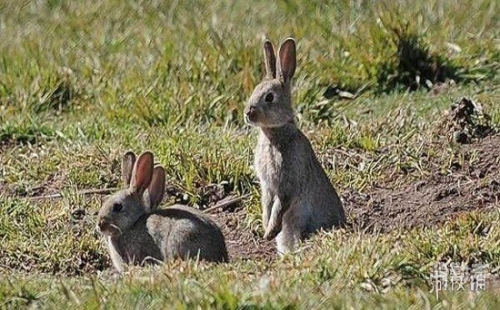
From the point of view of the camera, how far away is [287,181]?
8.33 metres

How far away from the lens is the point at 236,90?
10.5 meters

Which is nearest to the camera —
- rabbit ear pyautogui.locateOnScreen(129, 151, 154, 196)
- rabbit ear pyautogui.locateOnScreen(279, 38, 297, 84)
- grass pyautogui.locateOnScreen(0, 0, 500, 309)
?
grass pyautogui.locateOnScreen(0, 0, 500, 309)

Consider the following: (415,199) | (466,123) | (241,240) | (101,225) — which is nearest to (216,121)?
(241,240)

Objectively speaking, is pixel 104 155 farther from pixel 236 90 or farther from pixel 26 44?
pixel 26 44

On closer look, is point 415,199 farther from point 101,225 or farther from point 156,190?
point 101,225

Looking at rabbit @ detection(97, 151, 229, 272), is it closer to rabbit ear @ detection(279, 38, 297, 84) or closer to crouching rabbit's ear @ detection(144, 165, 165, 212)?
crouching rabbit's ear @ detection(144, 165, 165, 212)

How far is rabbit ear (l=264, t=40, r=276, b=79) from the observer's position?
860cm

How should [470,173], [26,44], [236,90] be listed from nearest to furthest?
[470,173] < [236,90] < [26,44]

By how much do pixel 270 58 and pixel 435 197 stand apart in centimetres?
118

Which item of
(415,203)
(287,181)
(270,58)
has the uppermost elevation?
(270,58)

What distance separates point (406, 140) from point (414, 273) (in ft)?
Answer: 8.19

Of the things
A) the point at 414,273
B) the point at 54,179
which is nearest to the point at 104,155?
the point at 54,179

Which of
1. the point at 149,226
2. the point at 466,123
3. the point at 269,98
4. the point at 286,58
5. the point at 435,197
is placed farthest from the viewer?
the point at 466,123

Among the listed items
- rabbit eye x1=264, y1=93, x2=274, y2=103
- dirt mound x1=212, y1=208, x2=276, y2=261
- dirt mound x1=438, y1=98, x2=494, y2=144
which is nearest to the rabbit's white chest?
rabbit eye x1=264, y1=93, x2=274, y2=103
